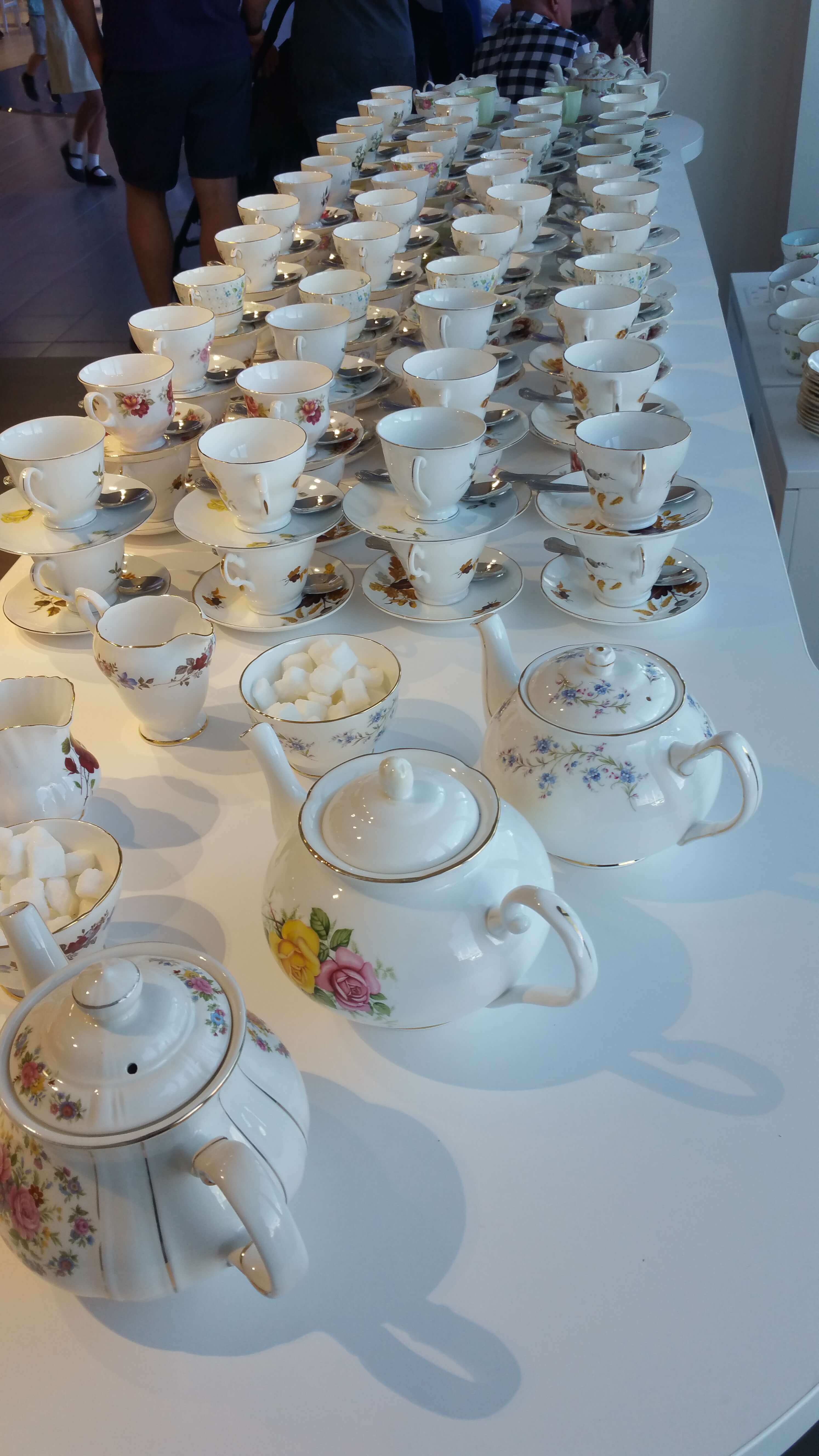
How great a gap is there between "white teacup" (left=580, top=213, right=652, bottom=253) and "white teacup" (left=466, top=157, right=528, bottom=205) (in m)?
0.22

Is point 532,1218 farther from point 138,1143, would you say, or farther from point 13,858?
point 13,858

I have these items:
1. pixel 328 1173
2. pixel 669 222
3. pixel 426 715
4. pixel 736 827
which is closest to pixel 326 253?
pixel 669 222

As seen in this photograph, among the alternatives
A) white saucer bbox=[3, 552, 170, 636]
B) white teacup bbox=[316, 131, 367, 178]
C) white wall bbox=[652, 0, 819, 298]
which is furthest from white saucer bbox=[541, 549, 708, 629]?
white wall bbox=[652, 0, 819, 298]

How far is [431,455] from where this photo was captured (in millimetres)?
921

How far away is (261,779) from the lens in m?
0.86

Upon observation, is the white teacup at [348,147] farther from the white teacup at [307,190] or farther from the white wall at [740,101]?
the white wall at [740,101]

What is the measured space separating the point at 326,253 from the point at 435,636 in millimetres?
900

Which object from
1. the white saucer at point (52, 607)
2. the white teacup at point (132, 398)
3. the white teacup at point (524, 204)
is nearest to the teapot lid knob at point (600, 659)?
the white saucer at point (52, 607)

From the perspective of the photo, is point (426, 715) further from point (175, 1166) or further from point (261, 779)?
point (175, 1166)

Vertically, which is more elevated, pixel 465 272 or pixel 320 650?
pixel 465 272

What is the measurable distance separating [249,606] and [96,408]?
271 mm

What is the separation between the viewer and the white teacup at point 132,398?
3.59ft

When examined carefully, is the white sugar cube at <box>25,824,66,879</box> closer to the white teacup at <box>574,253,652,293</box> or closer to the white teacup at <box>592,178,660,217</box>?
the white teacup at <box>574,253,652,293</box>

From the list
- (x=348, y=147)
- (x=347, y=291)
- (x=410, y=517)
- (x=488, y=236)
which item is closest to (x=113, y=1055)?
(x=410, y=517)
